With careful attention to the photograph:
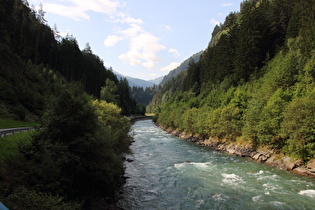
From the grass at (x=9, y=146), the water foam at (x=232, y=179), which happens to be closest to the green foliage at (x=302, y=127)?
the water foam at (x=232, y=179)

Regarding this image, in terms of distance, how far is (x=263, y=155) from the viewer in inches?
1446

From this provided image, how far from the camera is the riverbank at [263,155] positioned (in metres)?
28.6

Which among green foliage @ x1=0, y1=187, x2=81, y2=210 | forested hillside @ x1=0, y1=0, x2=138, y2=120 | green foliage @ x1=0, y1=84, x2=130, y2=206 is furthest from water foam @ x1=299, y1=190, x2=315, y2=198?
forested hillside @ x1=0, y1=0, x2=138, y2=120

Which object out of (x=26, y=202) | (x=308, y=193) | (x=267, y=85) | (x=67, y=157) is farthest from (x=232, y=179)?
(x=267, y=85)

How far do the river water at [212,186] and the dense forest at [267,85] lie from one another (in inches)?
239

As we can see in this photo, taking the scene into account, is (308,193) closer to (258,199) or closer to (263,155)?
(258,199)

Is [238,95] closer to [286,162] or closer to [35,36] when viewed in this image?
[286,162]

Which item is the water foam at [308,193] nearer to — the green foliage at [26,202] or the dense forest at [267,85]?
the dense forest at [267,85]

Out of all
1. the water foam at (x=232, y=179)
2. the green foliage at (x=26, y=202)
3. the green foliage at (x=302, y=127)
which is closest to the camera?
the green foliage at (x=26, y=202)

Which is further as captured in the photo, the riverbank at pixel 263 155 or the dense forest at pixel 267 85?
the dense forest at pixel 267 85

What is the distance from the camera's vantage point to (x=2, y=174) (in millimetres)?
14000

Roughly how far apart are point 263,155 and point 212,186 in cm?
1652

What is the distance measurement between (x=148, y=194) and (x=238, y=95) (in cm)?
3946

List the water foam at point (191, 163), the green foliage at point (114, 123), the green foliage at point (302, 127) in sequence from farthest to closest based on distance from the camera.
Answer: the water foam at point (191, 163) → the green foliage at point (114, 123) → the green foliage at point (302, 127)
